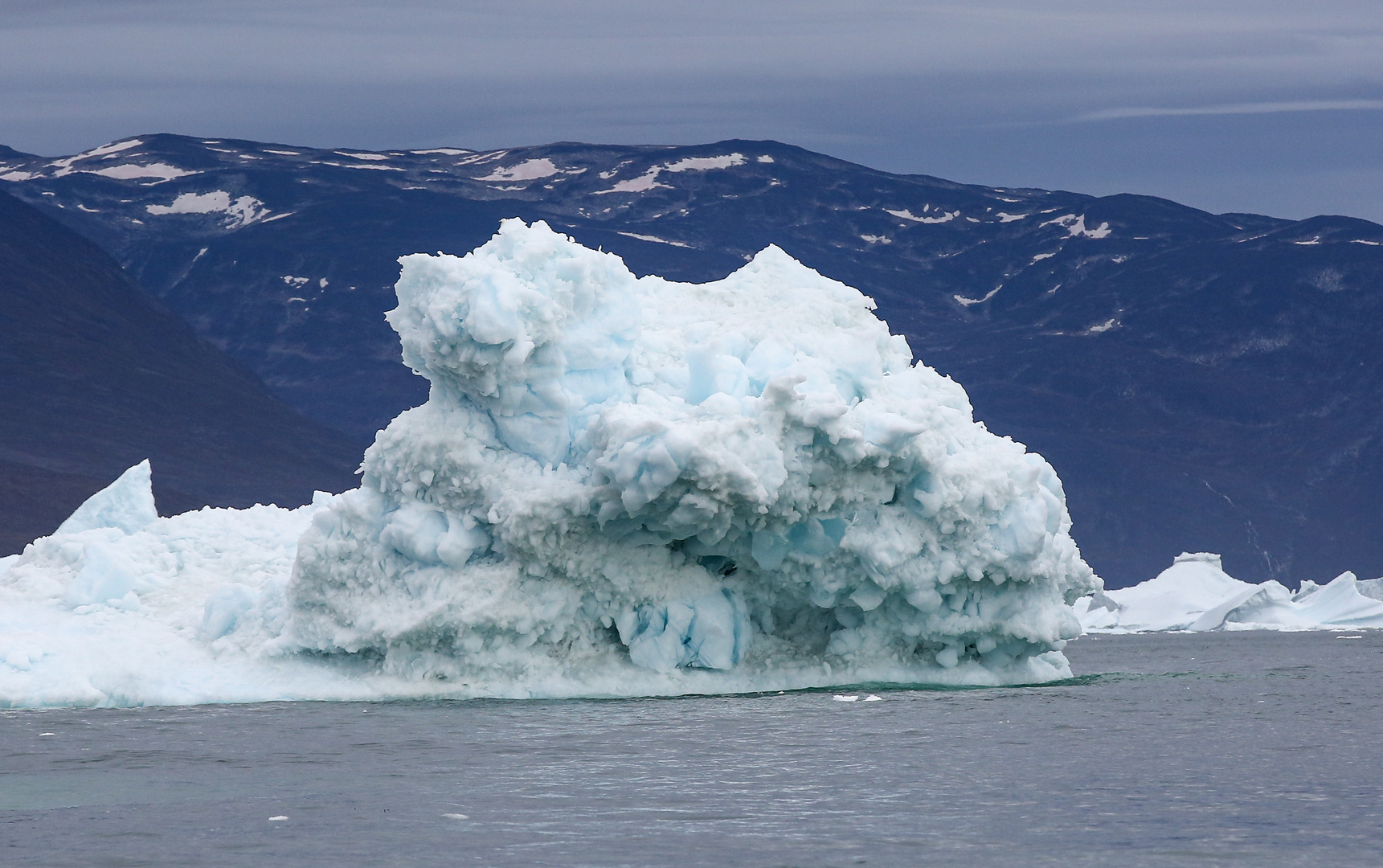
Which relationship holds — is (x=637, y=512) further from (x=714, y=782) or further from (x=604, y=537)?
(x=714, y=782)

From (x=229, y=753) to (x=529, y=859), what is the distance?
7.97 metres

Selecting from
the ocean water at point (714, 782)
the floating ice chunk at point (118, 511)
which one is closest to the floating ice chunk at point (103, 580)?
the ocean water at point (714, 782)

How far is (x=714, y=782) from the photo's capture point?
57.8 ft

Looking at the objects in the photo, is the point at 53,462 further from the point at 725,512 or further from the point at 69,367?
the point at 725,512

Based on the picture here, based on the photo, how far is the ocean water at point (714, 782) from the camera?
1396 cm

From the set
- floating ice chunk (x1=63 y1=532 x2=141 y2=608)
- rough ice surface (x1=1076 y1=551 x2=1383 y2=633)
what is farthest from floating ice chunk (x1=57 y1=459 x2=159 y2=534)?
rough ice surface (x1=1076 y1=551 x2=1383 y2=633)

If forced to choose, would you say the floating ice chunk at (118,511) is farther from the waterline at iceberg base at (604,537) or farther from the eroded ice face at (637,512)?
the eroded ice face at (637,512)

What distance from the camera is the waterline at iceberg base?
2498cm

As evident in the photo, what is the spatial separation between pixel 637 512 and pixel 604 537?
126 cm

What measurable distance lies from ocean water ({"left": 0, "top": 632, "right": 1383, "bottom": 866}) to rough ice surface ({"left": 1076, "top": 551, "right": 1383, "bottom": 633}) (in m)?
35.7

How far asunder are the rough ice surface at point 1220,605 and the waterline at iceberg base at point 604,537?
115 ft

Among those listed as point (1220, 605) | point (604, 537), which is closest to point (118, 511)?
point (604, 537)

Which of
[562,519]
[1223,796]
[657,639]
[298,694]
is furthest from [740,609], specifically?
[1223,796]

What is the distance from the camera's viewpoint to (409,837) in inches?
575
